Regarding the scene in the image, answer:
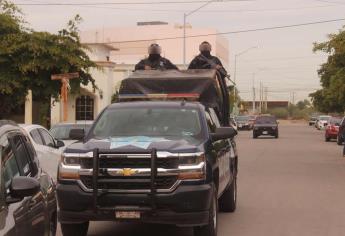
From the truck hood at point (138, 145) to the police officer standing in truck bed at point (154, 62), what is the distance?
6.62 m

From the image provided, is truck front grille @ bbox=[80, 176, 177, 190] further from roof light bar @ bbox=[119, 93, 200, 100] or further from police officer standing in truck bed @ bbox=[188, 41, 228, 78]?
police officer standing in truck bed @ bbox=[188, 41, 228, 78]

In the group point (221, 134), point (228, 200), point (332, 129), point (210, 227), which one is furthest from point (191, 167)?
point (332, 129)

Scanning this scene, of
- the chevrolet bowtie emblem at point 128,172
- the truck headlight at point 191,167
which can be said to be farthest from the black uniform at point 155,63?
the chevrolet bowtie emblem at point 128,172

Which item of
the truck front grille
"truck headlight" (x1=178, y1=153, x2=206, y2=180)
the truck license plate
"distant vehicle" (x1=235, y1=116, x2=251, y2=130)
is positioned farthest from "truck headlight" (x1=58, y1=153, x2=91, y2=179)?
"distant vehicle" (x1=235, y1=116, x2=251, y2=130)

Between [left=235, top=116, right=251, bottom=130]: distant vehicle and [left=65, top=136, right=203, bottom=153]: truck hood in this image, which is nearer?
[left=65, top=136, right=203, bottom=153]: truck hood

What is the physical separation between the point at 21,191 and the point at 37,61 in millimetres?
22198

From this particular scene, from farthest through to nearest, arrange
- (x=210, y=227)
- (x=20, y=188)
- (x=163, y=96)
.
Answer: (x=163, y=96), (x=210, y=227), (x=20, y=188)

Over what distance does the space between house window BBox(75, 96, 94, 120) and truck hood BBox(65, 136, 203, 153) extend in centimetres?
4097

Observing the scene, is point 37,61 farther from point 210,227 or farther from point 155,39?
point 155,39

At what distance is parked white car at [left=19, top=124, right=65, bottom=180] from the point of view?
1341 centimetres

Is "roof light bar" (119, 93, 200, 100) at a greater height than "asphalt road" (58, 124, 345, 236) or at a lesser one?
greater

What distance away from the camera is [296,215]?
1207 cm

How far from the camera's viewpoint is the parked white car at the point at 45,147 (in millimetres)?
13414

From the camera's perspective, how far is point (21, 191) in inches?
210
